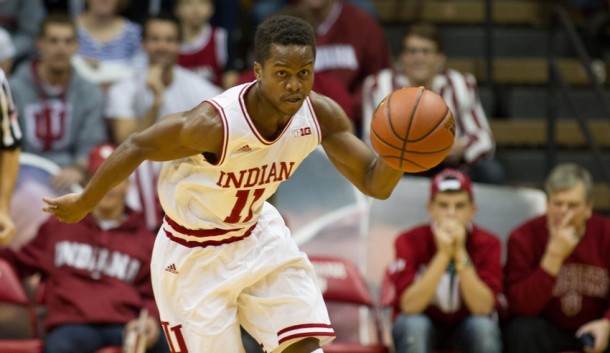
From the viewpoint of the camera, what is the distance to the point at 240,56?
8820 millimetres

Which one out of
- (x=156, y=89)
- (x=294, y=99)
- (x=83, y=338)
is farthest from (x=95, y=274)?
(x=294, y=99)

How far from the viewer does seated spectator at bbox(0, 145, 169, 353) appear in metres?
6.38

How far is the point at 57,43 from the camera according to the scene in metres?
7.56

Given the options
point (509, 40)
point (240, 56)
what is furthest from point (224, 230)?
point (509, 40)

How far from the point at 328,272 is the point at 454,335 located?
0.90 metres

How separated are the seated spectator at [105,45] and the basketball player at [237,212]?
3.54m

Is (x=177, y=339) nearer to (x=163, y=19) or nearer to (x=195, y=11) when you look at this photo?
(x=163, y=19)

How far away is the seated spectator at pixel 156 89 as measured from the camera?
7.79 m

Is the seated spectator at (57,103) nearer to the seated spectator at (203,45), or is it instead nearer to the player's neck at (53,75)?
the player's neck at (53,75)

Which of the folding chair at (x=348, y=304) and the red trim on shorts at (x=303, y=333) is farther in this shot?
the folding chair at (x=348, y=304)

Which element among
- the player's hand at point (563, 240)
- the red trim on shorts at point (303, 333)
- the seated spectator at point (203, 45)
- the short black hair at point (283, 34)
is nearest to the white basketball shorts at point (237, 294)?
the red trim on shorts at point (303, 333)

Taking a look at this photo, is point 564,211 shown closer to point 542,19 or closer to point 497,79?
point 497,79

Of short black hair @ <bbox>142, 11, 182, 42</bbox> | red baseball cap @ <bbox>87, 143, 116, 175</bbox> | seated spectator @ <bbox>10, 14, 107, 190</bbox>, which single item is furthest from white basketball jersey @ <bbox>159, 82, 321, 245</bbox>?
short black hair @ <bbox>142, 11, 182, 42</bbox>

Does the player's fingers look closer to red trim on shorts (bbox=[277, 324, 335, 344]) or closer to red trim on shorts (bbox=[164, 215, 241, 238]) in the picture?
red trim on shorts (bbox=[277, 324, 335, 344])
